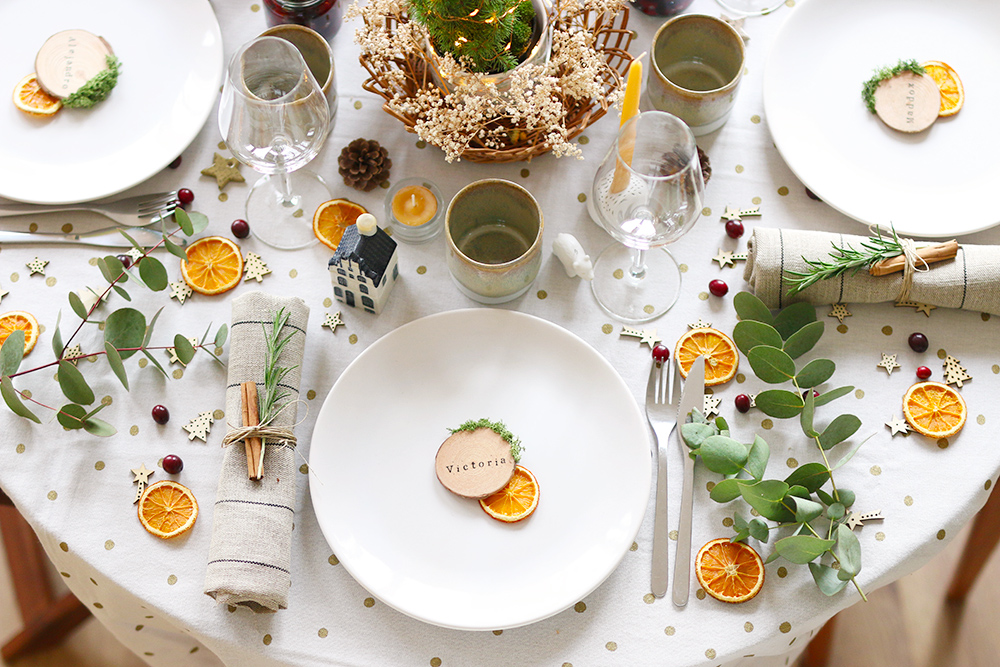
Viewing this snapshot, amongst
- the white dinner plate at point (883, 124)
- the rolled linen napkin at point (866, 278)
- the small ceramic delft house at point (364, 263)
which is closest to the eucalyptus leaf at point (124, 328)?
the small ceramic delft house at point (364, 263)

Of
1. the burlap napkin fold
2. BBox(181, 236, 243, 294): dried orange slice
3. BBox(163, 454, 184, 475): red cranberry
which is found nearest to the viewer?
the burlap napkin fold

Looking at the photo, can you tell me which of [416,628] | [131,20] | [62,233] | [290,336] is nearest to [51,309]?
[62,233]

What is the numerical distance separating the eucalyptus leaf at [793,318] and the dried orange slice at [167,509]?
0.85 metres

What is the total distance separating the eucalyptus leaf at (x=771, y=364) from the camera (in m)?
1.01

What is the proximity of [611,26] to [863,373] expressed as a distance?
2.14ft

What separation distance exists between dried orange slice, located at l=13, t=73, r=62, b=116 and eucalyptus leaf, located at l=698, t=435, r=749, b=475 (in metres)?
1.11

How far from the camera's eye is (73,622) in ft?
5.20

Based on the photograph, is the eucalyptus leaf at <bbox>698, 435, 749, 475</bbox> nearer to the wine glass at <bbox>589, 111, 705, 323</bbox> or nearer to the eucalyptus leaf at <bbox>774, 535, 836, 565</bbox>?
the eucalyptus leaf at <bbox>774, 535, 836, 565</bbox>

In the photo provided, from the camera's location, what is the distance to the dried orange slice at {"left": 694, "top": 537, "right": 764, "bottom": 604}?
0.96 meters

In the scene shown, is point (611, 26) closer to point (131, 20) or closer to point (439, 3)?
point (439, 3)

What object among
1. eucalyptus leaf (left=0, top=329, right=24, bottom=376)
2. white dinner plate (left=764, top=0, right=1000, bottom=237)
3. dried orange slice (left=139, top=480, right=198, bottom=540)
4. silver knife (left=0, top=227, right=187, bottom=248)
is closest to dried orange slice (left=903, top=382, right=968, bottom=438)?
white dinner plate (left=764, top=0, right=1000, bottom=237)

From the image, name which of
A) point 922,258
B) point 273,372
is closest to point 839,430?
point 922,258

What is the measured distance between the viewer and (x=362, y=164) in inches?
46.8

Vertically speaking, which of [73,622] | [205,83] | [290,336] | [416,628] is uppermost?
[205,83]
